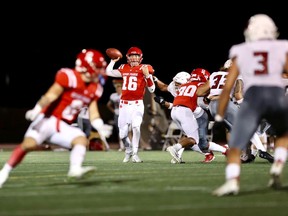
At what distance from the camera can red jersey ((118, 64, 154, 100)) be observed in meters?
14.1

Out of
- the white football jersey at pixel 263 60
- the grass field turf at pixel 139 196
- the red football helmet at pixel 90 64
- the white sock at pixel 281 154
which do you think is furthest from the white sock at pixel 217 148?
the white football jersey at pixel 263 60

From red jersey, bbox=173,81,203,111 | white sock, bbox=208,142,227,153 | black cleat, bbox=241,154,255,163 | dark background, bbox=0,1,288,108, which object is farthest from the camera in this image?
dark background, bbox=0,1,288,108

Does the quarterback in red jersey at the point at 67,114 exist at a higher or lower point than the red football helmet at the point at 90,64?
lower

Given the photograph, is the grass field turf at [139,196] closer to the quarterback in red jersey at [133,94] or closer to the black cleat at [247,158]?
the black cleat at [247,158]

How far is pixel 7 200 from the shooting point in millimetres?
6844

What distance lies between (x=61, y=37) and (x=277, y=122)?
88.9ft

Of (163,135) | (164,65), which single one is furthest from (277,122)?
(164,65)

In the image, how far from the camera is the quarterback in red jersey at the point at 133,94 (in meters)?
13.9

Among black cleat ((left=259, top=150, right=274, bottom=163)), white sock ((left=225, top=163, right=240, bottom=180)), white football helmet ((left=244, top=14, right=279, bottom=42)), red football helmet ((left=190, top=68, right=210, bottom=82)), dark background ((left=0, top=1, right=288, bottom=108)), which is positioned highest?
white football helmet ((left=244, top=14, right=279, bottom=42))

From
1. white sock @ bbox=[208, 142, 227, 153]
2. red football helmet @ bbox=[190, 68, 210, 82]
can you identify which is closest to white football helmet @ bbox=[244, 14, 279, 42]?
white sock @ bbox=[208, 142, 227, 153]

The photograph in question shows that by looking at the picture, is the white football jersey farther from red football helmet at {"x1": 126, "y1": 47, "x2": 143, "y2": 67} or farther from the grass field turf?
red football helmet at {"x1": 126, "y1": 47, "x2": 143, "y2": 67}

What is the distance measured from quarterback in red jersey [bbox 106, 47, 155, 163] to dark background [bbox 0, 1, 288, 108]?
1743cm

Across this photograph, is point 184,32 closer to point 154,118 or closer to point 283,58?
point 154,118

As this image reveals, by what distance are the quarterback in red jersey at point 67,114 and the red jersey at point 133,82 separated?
5.66m
